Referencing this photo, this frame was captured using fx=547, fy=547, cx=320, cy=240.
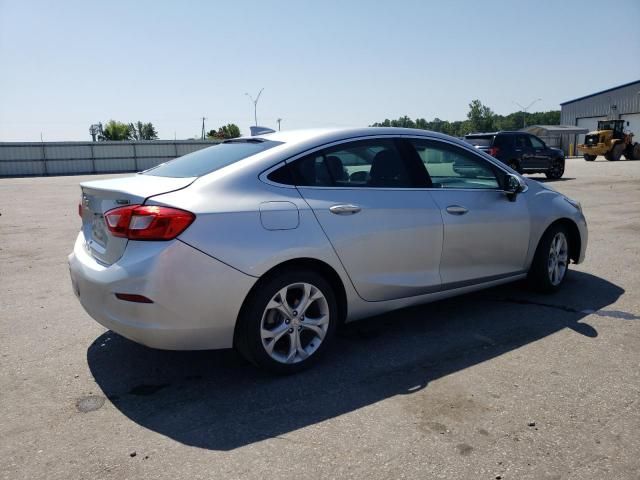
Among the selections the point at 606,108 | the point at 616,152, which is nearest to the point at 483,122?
the point at 606,108

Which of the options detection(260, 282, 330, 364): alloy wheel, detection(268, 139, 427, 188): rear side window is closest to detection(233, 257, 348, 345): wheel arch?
detection(260, 282, 330, 364): alloy wheel

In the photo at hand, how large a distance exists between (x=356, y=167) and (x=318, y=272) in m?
0.85

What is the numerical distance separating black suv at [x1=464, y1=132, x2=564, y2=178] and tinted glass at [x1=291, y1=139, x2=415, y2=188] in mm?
15413

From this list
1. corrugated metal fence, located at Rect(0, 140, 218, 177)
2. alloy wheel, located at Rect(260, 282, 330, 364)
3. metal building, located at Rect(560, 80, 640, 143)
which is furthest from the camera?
metal building, located at Rect(560, 80, 640, 143)

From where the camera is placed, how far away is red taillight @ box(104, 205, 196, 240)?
9.99 ft

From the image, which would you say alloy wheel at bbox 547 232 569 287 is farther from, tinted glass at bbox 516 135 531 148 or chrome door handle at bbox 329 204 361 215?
tinted glass at bbox 516 135 531 148

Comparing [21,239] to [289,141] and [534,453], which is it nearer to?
[289,141]

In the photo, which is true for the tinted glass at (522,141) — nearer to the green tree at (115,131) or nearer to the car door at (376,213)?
the car door at (376,213)

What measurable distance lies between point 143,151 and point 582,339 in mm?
43616

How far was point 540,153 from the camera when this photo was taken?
20266mm

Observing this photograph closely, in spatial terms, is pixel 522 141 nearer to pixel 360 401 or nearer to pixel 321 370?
pixel 321 370

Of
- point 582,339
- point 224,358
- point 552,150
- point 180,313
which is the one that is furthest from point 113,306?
point 552,150

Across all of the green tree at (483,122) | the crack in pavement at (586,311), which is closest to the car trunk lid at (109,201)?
the crack in pavement at (586,311)

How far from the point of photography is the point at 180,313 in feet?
10.1
